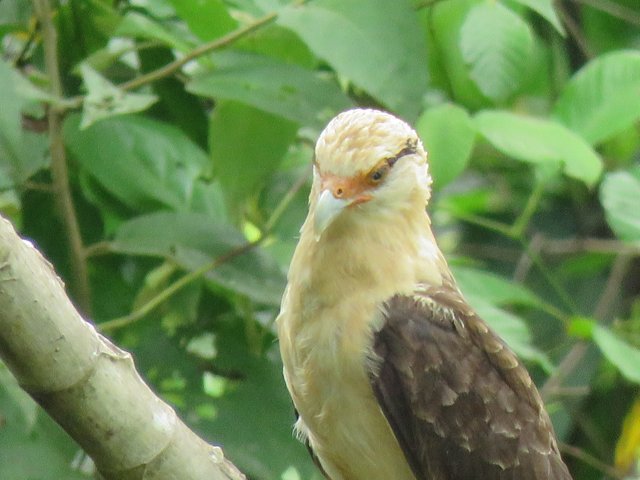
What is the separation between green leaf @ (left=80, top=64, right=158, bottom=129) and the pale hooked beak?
538 millimetres

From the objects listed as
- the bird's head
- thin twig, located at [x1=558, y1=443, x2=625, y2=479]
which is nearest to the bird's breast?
the bird's head

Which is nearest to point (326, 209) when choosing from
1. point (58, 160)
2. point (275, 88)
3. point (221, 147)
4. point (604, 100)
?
point (275, 88)

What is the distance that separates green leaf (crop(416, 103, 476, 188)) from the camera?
11.6ft

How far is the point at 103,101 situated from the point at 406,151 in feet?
2.59

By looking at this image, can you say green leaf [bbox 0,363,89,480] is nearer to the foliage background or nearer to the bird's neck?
the foliage background

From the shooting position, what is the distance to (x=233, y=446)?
11.2 feet

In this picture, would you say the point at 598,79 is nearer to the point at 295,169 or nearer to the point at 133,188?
the point at 295,169

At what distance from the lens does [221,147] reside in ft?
11.6

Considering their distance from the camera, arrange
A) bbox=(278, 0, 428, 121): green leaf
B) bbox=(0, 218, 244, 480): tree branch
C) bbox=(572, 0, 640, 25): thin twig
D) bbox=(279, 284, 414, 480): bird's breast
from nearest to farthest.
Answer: bbox=(0, 218, 244, 480): tree branch < bbox=(279, 284, 414, 480): bird's breast < bbox=(278, 0, 428, 121): green leaf < bbox=(572, 0, 640, 25): thin twig

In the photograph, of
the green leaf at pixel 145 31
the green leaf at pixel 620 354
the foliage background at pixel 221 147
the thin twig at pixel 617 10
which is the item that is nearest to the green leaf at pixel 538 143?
the foliage background at pixel 221 147

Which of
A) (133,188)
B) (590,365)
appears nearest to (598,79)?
(133,188)

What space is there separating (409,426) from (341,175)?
0.66 m

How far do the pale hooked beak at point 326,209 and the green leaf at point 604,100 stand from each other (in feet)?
3.85

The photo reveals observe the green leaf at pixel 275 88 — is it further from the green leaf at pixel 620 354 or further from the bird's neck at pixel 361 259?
the green leaf at pixel 620 354
